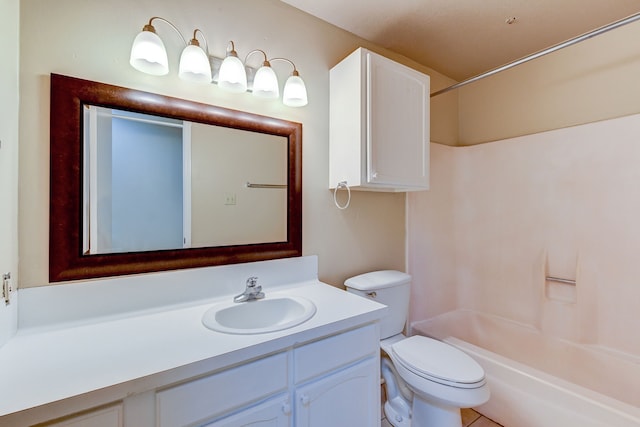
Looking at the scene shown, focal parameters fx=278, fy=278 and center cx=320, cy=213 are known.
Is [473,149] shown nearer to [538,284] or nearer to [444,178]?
[444,178]

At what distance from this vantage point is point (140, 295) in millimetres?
1130

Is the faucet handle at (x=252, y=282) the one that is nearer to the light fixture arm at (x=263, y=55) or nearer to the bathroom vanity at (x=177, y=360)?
the bathroom vanity at (x=177, y=360)

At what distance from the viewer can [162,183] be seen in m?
1.20

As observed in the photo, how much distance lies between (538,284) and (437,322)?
78 cm

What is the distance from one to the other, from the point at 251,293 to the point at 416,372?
2.87ft

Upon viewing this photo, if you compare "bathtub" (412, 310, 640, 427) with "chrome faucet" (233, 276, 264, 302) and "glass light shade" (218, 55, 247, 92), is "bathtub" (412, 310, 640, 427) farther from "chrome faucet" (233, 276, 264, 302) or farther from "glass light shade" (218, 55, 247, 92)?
"glass light shade" (218, 55, 247, 92)

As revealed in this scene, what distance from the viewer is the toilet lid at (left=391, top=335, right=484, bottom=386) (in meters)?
1.25

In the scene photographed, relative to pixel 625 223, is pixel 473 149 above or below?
above

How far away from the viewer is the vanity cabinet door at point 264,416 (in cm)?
84

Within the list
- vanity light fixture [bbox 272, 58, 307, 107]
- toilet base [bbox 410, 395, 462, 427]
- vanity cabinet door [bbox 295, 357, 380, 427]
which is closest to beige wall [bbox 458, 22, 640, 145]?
vanity light fixture [bbox 272, 58, 307, 107]

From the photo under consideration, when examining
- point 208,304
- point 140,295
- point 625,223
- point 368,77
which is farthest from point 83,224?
point 625,223

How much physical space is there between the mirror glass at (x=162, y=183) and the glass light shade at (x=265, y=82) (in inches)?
4.9

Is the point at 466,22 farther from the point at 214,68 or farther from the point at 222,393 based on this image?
the point at 222,393

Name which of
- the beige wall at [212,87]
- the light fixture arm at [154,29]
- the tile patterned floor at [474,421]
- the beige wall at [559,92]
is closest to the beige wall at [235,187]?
the beige wall at [212,87]
